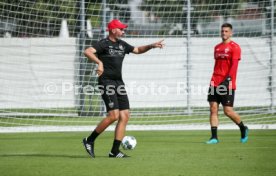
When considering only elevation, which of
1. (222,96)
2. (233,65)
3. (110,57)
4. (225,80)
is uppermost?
(110,57)

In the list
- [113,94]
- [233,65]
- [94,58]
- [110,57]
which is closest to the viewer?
[94,58]

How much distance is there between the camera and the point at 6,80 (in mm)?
20219

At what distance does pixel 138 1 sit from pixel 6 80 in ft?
15.1

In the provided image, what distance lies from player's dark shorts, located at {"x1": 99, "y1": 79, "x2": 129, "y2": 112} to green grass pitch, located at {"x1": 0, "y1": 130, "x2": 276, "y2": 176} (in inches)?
33.0

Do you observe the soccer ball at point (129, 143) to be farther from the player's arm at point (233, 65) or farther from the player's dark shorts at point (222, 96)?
the player's arm at point (233, 65)

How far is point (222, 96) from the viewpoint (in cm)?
1295

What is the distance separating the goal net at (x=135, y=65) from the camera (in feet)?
60.0

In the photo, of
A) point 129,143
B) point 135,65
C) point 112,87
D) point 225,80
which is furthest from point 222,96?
point 135,65

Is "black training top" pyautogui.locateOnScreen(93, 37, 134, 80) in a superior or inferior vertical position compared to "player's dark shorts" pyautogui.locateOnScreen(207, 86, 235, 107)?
superior

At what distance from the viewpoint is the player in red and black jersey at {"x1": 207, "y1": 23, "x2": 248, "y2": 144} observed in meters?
12.9

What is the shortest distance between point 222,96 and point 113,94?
3.15 meters

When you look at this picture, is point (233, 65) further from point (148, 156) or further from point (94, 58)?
point (94, 58)

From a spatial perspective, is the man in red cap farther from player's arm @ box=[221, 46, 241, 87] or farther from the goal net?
the goal net

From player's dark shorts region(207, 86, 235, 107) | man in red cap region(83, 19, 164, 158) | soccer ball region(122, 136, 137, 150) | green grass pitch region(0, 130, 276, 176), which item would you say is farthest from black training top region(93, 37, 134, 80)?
player's dark shorts region(207, 86, 235, 107)
